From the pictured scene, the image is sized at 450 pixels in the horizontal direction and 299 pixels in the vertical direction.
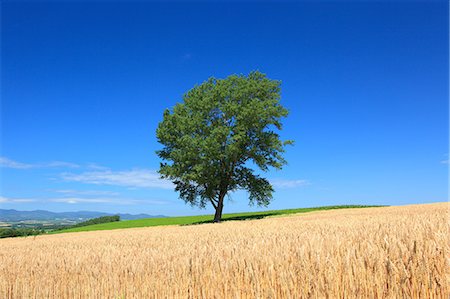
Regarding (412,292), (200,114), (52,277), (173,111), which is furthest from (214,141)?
(412,292)

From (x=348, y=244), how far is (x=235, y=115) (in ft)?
107

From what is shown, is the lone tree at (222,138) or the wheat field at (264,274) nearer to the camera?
the wheat field at (264,274)

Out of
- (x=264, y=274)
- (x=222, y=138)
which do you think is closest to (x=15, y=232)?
(x=222, y=138)

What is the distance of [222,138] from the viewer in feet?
116

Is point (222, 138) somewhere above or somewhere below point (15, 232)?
above

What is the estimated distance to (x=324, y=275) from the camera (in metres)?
4.28

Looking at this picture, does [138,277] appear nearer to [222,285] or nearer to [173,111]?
[222,285]

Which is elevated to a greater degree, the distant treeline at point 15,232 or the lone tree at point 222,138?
the lone tree at point 222,138

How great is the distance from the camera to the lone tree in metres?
35.5

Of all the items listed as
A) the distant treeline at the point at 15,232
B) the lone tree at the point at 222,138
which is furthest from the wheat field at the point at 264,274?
the distant treeline at the point at 15,232

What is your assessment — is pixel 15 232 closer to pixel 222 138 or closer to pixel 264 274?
pixel 222 138

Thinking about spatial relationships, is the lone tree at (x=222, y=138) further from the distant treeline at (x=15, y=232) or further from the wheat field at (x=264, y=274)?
the wheat field at (x=264, y=274)

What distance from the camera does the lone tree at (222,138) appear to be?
35.5 metres

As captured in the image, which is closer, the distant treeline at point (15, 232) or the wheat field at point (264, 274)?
the wheat field at point (264, 274)
